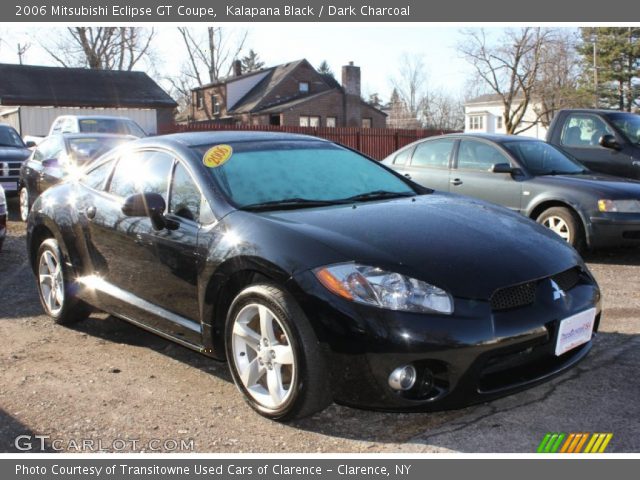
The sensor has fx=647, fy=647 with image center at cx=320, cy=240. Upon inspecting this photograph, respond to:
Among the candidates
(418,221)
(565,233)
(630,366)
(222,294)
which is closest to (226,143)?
(222,294)

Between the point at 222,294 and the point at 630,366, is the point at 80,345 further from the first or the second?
the point at 630,366

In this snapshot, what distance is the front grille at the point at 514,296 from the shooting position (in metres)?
3.11

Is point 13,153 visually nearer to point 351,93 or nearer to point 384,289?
point 384,289

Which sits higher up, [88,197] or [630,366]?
[88,197]

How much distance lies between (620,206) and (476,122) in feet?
205

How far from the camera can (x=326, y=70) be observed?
82062 millimetres

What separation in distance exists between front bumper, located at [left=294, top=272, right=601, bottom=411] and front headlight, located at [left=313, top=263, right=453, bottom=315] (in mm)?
41

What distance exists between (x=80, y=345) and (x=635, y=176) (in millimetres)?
7375

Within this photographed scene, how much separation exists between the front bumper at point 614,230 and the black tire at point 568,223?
0.50ft

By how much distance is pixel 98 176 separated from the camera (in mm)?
4922

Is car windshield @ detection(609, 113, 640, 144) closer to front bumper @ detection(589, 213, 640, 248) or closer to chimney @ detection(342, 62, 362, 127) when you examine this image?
front bumper @ detection(589, 213, 640, 248)

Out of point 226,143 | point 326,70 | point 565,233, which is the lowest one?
point 565,233

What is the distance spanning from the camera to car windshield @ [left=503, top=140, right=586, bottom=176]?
8015mm

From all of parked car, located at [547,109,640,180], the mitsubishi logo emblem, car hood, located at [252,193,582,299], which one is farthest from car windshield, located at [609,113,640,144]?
the mitsubishi logo emblem
